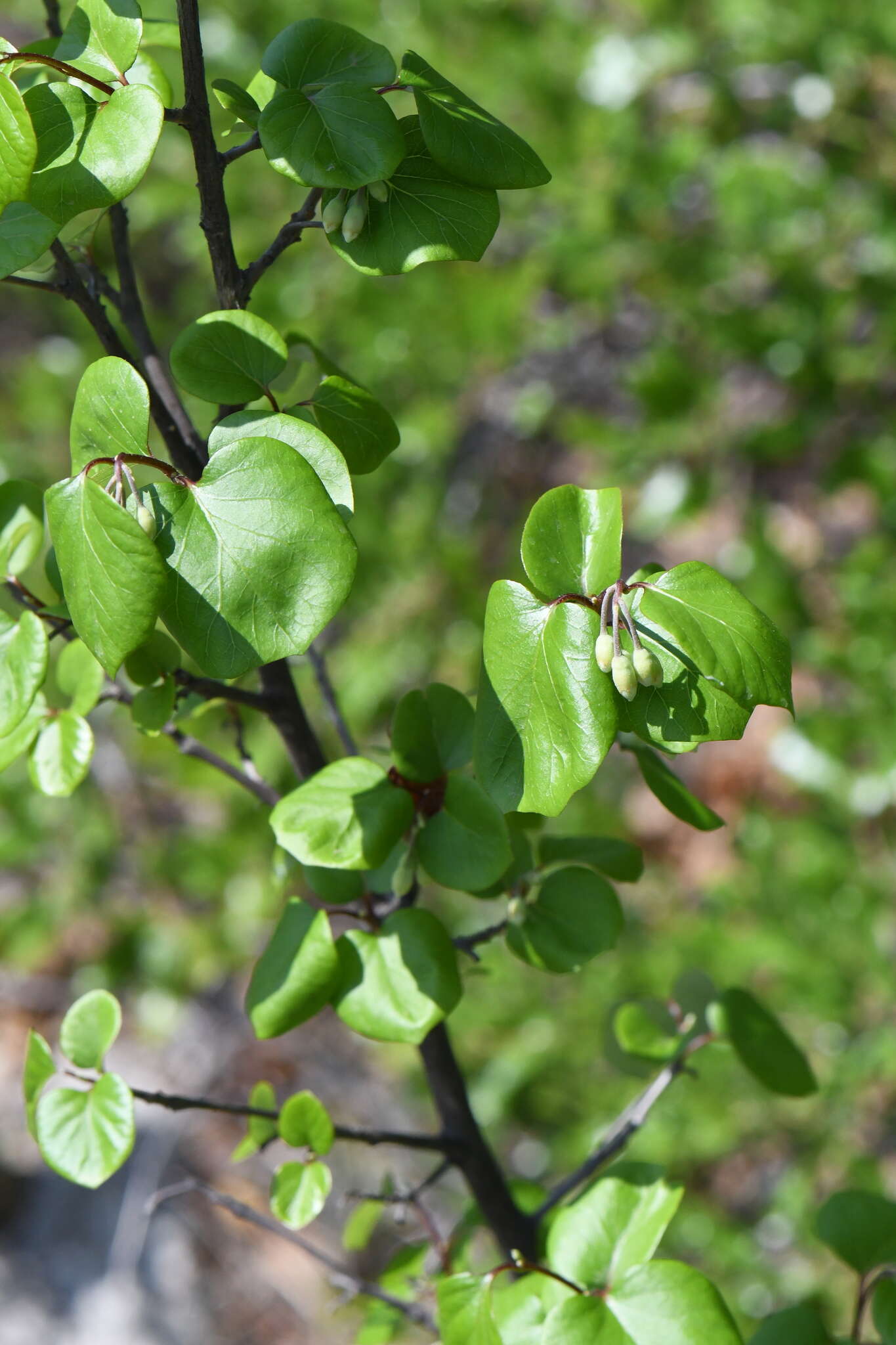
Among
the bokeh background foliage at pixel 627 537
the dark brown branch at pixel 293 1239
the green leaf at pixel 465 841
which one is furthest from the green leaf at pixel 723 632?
the bokeh background foliage at pixel 627 537

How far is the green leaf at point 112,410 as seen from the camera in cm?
46

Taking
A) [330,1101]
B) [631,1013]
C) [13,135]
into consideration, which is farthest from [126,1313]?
[13,135]

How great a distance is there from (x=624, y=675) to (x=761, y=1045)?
0.45 metres

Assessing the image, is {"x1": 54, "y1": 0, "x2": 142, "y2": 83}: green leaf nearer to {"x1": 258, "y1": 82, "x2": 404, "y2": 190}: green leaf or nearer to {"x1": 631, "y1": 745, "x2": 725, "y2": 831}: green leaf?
{"x1": 258, "y1": 82, "x2": 404, "y2": 190}: green leaf

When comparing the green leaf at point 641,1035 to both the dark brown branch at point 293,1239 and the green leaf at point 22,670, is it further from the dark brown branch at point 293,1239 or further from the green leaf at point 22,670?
the green leaf at point 22,670

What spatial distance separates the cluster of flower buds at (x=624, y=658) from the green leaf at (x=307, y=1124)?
34 centimetres

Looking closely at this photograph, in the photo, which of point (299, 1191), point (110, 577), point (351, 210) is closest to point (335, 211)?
point (351, 210)

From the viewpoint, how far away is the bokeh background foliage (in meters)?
1.75

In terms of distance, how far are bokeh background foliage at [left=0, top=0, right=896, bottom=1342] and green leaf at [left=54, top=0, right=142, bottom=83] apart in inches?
51.9

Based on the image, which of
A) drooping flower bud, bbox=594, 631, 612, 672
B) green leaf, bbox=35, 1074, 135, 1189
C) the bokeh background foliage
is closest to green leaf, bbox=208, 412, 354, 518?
drooping flower bud, bbox=594, 631, 612, 672

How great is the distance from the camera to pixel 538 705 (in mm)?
466

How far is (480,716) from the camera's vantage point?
48 centimetres

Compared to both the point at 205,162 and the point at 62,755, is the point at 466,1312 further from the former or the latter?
the point at 205,162

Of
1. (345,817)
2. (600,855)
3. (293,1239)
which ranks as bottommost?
(293,1239)
